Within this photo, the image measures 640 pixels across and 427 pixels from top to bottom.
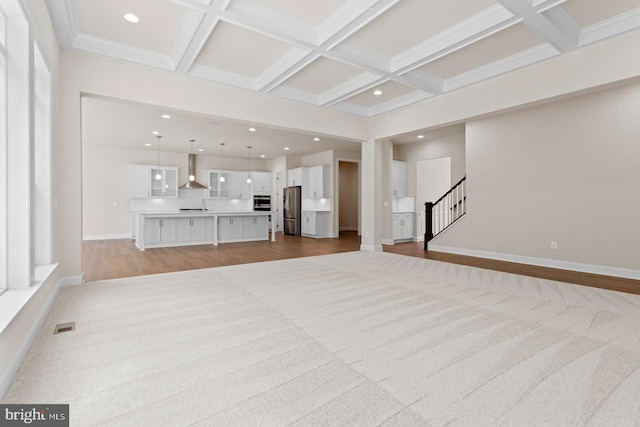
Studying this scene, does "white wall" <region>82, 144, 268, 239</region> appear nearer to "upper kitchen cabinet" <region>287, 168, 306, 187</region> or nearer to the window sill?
"upper kitchen cabinet" <region>287, 168, 306, 187</region>

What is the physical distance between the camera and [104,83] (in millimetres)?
4062

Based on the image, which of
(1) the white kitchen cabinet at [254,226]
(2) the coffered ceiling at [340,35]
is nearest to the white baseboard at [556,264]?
(2) the coffered ceiling at [340,35]

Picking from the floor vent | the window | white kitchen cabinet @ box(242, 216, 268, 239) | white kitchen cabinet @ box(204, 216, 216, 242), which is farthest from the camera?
white kitchen cabinet @ box(242, 216, 268, 239)

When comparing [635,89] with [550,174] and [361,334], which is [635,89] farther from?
[361,334]

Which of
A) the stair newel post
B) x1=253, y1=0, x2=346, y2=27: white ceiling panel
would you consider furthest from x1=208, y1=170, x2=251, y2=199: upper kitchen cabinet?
x1=253, y1=0, x2=346, y2=27: white ceiling panel

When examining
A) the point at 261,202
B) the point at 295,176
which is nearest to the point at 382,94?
the point at 295,176

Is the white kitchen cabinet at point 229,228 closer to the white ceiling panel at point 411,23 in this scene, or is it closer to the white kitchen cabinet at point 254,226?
the white kitchen cabinet at point 254,226

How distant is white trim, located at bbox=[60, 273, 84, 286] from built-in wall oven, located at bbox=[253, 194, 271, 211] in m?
7.98

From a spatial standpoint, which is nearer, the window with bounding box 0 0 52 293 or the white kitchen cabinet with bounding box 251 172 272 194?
the window with bounding box 0 0 52 293

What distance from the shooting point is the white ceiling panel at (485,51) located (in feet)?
12.1

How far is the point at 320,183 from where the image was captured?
389 inches

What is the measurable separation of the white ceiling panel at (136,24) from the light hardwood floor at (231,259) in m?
3.27

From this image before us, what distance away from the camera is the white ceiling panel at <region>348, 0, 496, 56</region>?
3.17 metres

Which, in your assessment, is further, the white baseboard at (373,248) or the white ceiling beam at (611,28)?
the white baseboard at (373,248)
